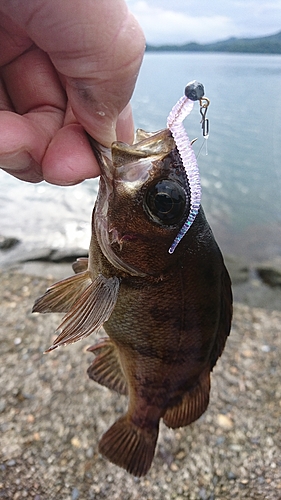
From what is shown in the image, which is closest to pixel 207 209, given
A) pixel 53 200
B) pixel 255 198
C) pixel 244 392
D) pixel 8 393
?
pixel 255 198

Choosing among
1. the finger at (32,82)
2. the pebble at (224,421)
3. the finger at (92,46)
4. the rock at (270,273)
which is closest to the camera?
the finger at (92,46)

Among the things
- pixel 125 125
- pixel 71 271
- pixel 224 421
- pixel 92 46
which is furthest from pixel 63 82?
pixel 71 271

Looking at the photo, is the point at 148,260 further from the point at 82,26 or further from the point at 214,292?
the point at 82,26

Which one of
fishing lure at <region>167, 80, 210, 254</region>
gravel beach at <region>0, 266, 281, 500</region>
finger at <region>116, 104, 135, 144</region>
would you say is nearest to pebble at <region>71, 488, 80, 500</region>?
gravel beach at <region>0, 266, 281, 500</region>

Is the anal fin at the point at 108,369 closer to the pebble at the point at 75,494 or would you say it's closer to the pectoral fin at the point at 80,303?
the pectoral fin at the point at 80,303

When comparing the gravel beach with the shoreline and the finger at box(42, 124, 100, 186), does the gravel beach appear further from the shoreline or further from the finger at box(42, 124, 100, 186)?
the finger at box(42, 124, 100, 186)

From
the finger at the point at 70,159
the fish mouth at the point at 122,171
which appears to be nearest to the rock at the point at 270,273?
the fish mouth at the point at 122,171

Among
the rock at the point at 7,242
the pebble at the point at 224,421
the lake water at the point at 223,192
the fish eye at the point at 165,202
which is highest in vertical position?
the fish eye at the point at 165,202
